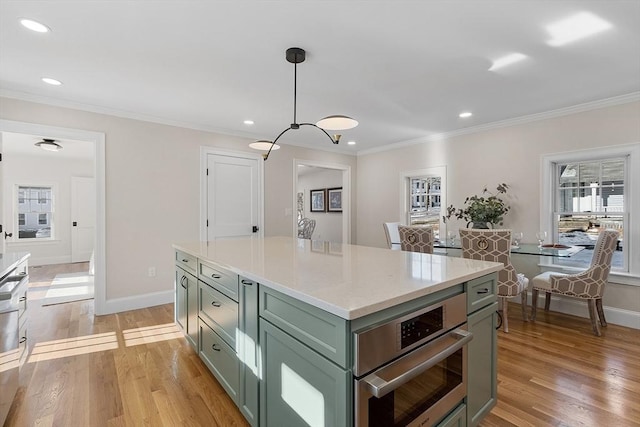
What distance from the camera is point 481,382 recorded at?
1610 millimetres

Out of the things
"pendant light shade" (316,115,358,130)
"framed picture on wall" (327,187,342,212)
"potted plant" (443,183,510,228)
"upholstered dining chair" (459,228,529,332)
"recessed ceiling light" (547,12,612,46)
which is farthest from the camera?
"framed picture on wall" (327,187,342,212)

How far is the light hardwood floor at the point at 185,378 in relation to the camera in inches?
71.2

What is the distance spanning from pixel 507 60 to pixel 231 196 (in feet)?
12.1

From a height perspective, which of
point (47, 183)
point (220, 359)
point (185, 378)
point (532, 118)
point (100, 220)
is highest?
point (532, 118)

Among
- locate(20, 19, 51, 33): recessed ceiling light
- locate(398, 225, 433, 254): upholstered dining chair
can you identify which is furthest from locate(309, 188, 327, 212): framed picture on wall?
locate(20, 19, 51, 33): recessed ceiling light

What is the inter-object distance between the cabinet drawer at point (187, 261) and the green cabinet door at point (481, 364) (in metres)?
1.89

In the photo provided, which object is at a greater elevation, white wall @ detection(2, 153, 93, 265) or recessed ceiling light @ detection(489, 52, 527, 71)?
recessed ceiling light @ detection(489, 52, 527, 71)

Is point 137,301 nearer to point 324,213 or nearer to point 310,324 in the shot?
point 310,324

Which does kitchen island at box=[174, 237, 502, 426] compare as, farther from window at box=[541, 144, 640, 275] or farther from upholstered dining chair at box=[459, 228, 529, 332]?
window at box=[541, 144, 640, 275]

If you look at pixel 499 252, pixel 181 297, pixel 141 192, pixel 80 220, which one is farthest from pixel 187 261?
pixel 80 220

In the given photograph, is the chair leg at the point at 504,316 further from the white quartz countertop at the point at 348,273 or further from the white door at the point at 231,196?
the white door at the point at 231,196

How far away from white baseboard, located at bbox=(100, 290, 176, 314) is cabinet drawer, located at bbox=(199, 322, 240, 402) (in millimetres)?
1609

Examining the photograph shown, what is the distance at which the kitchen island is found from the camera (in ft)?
3.45

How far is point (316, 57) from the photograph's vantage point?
93.5 inches
